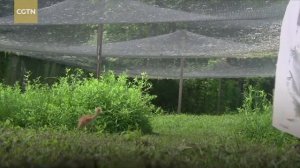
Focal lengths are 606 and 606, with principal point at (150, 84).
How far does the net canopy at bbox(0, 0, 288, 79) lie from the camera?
28.4 ft

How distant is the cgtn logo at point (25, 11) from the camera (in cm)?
679

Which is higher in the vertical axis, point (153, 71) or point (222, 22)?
point (222, 22)

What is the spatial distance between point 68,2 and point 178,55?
2.44m

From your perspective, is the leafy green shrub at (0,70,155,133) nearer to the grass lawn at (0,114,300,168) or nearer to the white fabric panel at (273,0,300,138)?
the white fabric panel at (273,0,300,138)

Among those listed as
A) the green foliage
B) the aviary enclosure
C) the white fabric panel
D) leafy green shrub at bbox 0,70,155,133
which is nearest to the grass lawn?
the white fabric panel

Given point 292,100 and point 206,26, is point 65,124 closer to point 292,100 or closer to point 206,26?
point 292,100

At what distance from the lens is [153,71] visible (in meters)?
12.7

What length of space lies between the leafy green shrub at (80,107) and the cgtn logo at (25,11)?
3.20 ft

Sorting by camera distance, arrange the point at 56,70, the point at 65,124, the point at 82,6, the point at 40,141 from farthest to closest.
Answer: the point at 56,70 < the point at 82,6 < the point at 65,124 < the point at 40,141

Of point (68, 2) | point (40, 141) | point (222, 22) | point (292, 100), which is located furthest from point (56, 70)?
point (40, 141)

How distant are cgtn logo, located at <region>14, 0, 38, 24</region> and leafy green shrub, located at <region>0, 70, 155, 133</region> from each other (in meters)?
0.98

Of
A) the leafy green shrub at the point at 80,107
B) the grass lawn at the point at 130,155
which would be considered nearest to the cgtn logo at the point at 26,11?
the leafy green shrub at the point at 80,107

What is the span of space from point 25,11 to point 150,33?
3388mm

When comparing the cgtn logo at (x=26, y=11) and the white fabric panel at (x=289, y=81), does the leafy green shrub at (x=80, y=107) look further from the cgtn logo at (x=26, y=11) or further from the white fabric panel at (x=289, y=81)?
the white fabric panel at (x=289, y=81)
